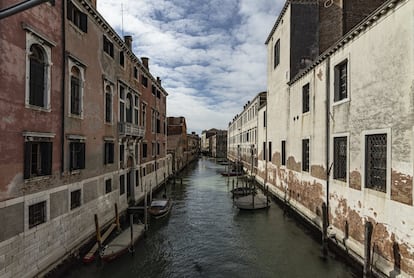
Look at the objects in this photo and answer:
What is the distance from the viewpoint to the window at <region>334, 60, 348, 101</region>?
11.0 meters

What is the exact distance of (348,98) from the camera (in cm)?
1016

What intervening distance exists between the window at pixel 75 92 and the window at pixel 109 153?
3206 mm

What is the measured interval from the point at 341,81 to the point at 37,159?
11.0 m

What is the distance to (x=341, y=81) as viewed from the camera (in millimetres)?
11391

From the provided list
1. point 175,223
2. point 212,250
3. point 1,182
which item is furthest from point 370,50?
point 175,223

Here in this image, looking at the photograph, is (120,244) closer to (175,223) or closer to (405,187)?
(175,223)

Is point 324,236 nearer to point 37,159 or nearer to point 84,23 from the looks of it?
point 37,159

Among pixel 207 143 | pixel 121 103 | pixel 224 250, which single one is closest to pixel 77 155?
pixel 121 103

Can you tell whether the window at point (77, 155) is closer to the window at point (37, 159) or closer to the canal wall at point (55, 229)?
the canal wall at point (55, 229)

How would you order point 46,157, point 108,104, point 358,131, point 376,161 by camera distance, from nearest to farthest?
point 376,161 → point 46,157 → point 358,131 → point 108,104

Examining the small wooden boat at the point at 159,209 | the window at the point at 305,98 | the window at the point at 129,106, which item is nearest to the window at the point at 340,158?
the window at the point at 305,98

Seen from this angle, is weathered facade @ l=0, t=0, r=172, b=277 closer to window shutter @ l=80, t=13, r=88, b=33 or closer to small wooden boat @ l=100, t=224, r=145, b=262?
window shutter @ l=80, t=13, r=88, b=33

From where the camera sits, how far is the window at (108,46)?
13619 mm

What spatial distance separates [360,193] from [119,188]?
11270mm
